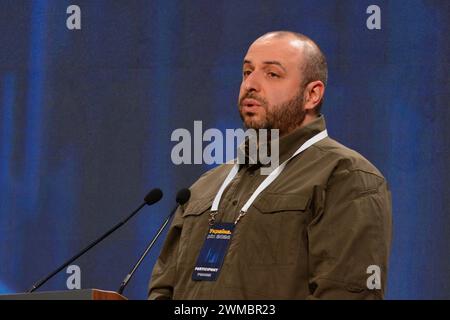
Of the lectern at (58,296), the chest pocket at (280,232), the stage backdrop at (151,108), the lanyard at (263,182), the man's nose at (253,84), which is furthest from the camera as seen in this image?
the stage backdrop at (151,108)

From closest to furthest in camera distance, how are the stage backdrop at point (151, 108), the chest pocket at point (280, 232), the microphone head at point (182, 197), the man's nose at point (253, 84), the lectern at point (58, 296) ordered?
the lectern at point (58, 296)
the chest pocket at point (280, 232)
the man's nose at point (253, 84)
the microphone head at point (182, 197)
the stage backdrop at point (151, 108)

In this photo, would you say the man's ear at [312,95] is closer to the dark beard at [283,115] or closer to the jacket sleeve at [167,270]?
the dark beard at [283,115]

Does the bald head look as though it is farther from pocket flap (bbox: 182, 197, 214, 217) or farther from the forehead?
pocket flap (bbox: 182, 197, 214, 217)

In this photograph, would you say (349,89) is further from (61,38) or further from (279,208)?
(279,208)

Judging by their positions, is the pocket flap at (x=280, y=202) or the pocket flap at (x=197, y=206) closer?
the pocket flap at (x=280, y=202)

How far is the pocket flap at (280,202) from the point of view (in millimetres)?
2826

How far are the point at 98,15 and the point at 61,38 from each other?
25 centimetres

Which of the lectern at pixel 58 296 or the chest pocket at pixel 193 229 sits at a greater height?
the chest pocket at pixel 193 229

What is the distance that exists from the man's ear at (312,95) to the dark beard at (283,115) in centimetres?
2

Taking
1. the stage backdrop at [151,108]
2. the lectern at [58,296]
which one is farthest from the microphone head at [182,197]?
the stage backdrop at [151,108]

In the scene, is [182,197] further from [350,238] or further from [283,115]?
[350,238]

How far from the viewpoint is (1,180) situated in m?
5.12

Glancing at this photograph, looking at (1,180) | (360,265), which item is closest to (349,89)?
(1,180)

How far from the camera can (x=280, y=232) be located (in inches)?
111
